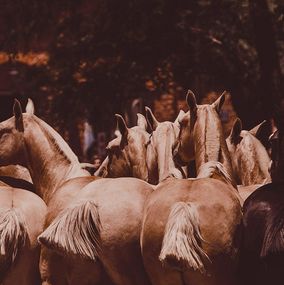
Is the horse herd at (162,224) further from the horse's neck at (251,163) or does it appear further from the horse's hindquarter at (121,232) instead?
the horse's neck at (251,163)

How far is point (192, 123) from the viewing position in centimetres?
561

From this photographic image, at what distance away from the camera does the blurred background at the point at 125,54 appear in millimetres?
9992

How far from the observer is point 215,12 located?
10367 mm

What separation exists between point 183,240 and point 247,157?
2056mm

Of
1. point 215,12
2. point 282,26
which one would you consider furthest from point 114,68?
point 282,26

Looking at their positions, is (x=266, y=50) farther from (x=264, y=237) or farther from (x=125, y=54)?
(x=264, y=237)

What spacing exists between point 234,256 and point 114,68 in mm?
6821

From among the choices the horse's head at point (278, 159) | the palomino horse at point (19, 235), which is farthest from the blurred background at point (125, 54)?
the palomino horse at point (19, 235)

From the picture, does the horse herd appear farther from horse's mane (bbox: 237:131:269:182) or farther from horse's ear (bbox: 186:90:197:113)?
horse's mane (bbox: 237:131:269:182)

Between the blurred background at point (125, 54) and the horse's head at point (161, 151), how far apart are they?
3.80 m

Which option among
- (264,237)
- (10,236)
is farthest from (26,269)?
(264,237)

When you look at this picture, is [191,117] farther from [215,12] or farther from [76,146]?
[76,146]

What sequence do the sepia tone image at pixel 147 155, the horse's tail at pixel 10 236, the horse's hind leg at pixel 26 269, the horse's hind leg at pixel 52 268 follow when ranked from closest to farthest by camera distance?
1. the sepia tone image at pixel 147 155
2. the horse's tail at pixel 10 236
3. the horse's hind leg at pixel 52 268
4. the horse's hind leg at pixel 26 269

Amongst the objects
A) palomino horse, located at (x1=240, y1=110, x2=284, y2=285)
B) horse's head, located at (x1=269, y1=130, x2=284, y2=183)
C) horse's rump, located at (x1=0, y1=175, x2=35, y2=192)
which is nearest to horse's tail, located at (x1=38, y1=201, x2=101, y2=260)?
palomino horse, located at (x1=240, y1=110, x2=284, y2=285)
